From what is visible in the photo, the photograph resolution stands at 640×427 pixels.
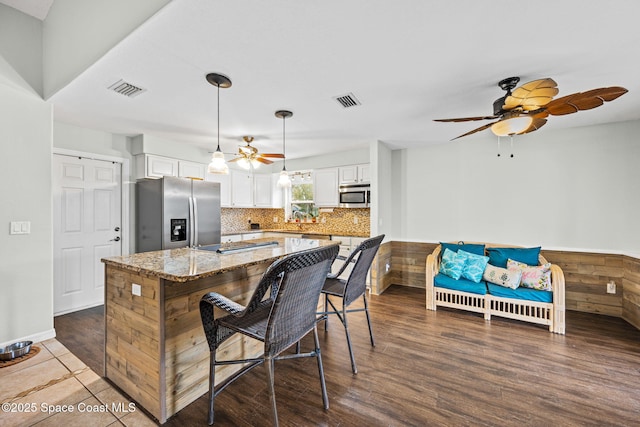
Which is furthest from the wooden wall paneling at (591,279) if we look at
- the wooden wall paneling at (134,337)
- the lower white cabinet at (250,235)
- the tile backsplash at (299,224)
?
the lower white cabinet at (250,235)

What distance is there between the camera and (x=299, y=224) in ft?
19.0

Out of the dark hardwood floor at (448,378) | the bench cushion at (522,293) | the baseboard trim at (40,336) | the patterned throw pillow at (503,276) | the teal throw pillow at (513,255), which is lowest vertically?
the dark hardwood floor at (448,378)

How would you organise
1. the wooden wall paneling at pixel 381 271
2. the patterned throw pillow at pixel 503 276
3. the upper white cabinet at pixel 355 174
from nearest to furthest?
the patterned throw pillow at pixel 503 276
the wooden wall paneling at pixel 381 271
the upper white cabinet at pixel 355 174

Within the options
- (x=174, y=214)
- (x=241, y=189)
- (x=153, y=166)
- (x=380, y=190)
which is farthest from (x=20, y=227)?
(x=380, y=190)

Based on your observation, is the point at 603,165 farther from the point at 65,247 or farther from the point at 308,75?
the point at 65,247

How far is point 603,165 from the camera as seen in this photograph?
341 cm

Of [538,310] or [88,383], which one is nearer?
[88,383]

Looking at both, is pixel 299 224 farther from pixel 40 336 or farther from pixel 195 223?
pixel 40 336

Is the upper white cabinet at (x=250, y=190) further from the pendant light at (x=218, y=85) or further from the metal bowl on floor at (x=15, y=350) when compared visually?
the metal bowl on floor at (x=15, y=350)

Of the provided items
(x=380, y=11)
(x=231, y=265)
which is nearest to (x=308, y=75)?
(x=380, y=11)

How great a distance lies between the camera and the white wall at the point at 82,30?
169cm

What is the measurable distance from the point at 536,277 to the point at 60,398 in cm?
459

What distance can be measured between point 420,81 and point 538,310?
2980mm

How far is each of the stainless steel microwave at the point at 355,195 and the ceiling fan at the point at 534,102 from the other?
91.1 inches
